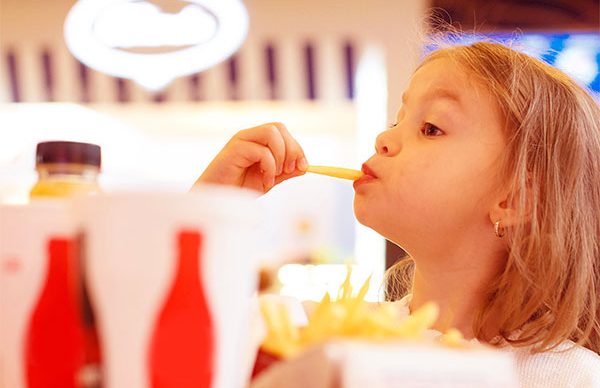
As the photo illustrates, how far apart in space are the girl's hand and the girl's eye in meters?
0.19

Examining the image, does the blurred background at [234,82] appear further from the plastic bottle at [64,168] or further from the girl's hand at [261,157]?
the plastic bottle at [64,168]

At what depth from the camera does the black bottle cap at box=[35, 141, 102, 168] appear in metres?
0.53

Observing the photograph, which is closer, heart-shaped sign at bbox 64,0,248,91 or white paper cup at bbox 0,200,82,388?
white paper cup at bbox 0,200,82,388

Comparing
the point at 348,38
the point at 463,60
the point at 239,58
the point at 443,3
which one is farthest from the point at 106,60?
the point at 463,60

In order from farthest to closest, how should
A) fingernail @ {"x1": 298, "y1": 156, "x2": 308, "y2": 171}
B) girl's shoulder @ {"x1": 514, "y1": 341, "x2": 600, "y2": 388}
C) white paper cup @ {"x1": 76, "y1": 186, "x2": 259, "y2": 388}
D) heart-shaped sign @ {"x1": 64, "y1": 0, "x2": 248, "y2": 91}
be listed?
1. heart-shaped sign @ {"x1": 64, "y1": 0, "x2": 248, "y2": 91}
2. fingernail @ {"x1": 298, "y1": 156, "x2": 308, "y2": 171}
3. girl's shoulder @ {"x1": 514, "y1": 341, "x2": 600, "y2": 388}
4. white paper cup @ {"x1": 76, "y1": 186, "x2": 259, "y2": 388}

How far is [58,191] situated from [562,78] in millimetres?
1047

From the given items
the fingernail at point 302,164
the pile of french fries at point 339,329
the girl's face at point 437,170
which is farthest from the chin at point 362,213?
the pile of french fries at point 339,329

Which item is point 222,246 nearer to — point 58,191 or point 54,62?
point 58,191

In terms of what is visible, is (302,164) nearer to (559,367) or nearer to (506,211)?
(506,211)

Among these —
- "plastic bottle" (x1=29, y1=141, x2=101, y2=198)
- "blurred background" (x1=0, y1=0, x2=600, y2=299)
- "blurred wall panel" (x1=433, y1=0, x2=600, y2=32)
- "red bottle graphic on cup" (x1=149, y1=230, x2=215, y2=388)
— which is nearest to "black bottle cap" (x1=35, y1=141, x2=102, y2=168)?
"plastic bottle" (x1=29, y1=141, x2=101, y2=198)

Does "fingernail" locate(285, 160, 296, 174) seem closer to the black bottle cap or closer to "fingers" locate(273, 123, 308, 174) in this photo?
"fingers" locate(273, 123, 308, 174)

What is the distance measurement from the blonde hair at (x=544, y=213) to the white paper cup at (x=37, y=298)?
83 cm

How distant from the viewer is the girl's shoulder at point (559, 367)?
112cm

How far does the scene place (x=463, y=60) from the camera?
4.22ft
